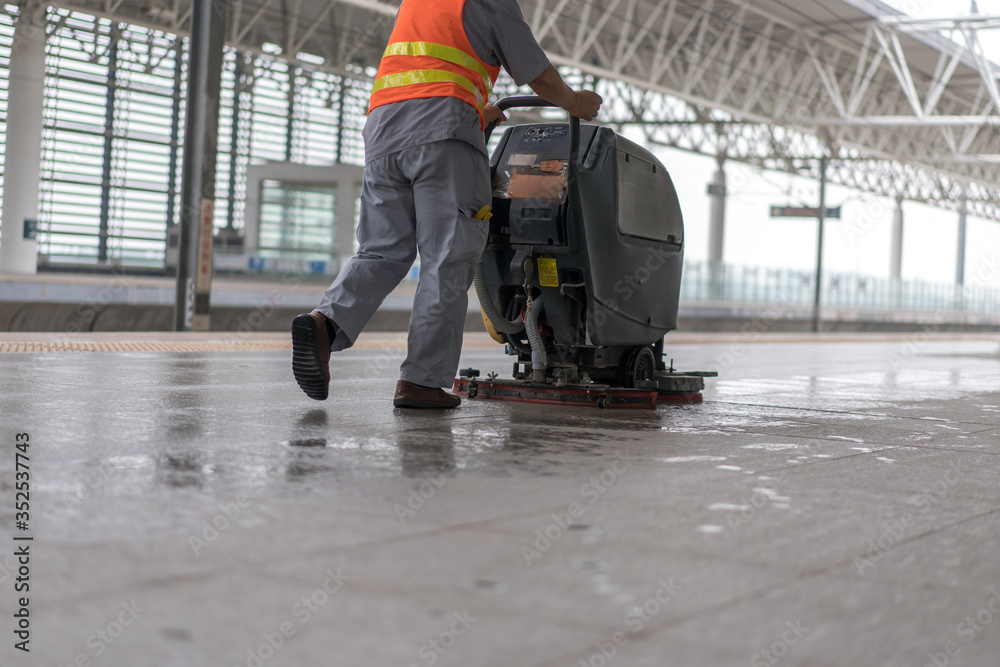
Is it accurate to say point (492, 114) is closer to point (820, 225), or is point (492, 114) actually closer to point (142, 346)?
point (142, 346)

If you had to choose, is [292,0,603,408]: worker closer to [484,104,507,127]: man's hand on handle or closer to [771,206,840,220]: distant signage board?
[484,104,507,127]: man's hand on handle

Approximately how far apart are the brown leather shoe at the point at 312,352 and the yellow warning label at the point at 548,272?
40.9 inches

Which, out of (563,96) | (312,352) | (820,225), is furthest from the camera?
(820,225)

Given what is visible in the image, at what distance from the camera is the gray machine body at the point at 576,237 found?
15.5 feet

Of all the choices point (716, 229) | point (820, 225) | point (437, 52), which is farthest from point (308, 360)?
point (716, 229)

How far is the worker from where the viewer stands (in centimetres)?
416

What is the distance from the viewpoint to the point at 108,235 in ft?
103

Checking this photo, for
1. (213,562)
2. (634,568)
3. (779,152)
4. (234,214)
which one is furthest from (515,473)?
(779,152)

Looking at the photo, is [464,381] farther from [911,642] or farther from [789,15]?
[789,15]

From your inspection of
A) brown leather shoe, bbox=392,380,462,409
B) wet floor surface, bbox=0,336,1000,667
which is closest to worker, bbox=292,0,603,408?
brown leather shoe, bbox=392,380,462,409

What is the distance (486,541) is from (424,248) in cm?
234

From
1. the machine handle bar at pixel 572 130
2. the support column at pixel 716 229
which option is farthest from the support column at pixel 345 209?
the machine handle bar at pixel 572 130

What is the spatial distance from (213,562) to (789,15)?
2503cm

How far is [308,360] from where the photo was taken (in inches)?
161
